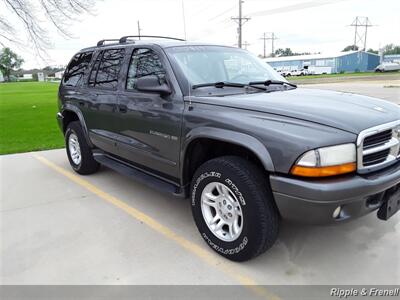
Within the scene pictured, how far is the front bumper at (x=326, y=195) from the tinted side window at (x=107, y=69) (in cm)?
264

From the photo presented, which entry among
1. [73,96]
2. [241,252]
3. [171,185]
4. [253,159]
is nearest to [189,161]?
[171,185]

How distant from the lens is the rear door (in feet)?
14.4

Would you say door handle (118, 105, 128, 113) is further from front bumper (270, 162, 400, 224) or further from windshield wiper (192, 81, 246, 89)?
front bumper (270, 162, 400, 224)

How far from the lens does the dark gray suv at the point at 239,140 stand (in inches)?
99.1

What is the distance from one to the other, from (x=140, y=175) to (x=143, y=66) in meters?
1.23

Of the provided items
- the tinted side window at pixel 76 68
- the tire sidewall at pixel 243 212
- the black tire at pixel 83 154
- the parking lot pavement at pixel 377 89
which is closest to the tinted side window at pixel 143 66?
the tire sidewall at pixel 243 212

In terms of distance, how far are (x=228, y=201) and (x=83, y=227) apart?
5.63 feet

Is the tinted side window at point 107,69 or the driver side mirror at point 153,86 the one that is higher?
the tinted side window at point 107,69

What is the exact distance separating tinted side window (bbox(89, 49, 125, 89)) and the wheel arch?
1.57m

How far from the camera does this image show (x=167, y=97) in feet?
11.5

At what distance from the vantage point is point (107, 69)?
466cm

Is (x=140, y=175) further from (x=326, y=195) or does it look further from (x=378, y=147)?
(x=378, y=147)

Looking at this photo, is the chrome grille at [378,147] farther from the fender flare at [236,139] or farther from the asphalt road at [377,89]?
the asphalt road at [377,89]

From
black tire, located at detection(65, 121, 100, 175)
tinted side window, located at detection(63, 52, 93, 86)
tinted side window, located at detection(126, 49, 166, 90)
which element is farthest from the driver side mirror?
black tire, located at detection(65, 121, 100, 175)
